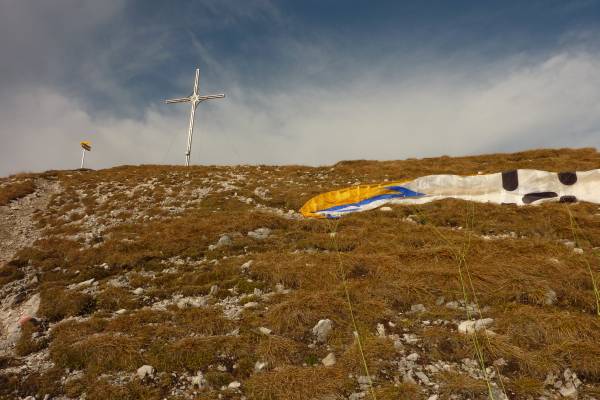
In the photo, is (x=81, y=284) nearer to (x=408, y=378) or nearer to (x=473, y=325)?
(x=408, y=378)

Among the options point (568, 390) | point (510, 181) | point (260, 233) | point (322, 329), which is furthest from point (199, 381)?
point (510, 181)

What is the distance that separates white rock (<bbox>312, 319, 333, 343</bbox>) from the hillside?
6cm

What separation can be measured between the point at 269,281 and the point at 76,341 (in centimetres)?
484

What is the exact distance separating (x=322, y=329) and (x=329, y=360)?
3.13 ft

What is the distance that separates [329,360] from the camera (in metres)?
6.70

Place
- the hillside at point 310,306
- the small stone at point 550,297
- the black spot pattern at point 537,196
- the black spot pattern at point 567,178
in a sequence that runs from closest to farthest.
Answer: the hillside at point 310,306 → the small stone at point 550,297 → the black spot pattern at point 537,196 → the black spot pattern at point 567,178

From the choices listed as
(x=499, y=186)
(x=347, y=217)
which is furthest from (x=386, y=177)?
(x=347, y=217)

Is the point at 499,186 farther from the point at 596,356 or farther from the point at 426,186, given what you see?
the point at 596,356

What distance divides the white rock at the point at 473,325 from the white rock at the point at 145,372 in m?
5.92

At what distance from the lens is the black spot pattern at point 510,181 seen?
18.9 m

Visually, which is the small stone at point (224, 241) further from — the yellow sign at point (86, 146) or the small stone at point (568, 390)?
the yellow sign at point (86, 146)

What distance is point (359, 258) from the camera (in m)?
11.2

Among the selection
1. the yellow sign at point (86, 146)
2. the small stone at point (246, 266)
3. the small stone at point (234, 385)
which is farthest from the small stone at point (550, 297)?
the yellow sign at point (86, 146)

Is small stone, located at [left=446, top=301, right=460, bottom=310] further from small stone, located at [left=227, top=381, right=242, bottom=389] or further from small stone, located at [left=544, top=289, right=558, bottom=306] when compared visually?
small stone, located at [left=227, top=381, right=242, bottom=389]
